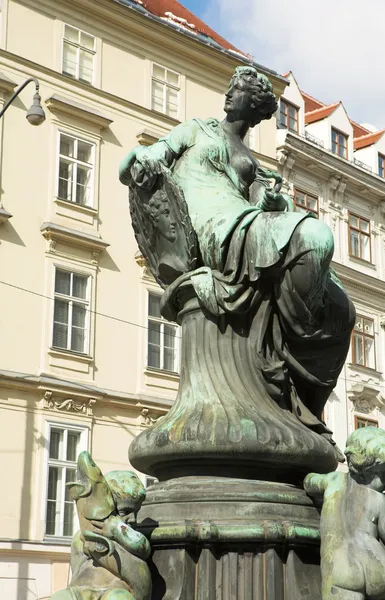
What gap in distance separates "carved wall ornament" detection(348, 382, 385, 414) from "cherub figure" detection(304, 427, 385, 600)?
76.3ft

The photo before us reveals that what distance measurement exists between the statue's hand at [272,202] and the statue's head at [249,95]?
620mm

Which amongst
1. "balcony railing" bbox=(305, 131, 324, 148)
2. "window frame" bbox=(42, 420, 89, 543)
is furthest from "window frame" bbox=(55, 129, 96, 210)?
"balcony railing" bbox=(305, 131, 324, 148)

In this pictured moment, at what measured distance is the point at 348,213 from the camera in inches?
1106

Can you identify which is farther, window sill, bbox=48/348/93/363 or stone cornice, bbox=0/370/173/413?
window sill, bbox=48/348/93/363

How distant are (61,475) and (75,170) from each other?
22.6 feet

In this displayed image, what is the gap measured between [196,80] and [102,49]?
9.64ft

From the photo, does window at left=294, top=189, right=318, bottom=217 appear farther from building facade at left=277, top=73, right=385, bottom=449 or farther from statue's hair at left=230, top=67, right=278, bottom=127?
statue's hair at left=230, top=67, right=278, bottom=127

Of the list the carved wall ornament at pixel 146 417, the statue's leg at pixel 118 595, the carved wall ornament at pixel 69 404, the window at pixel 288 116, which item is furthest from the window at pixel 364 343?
the statue's leg at pixel 118 595

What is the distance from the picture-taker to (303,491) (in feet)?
11.5

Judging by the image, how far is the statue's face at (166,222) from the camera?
3924 mm

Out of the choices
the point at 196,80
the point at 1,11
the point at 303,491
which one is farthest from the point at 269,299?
the point at 196,80

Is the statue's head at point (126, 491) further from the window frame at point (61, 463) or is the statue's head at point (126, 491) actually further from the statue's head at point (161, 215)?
the window frame at point (61, 463)

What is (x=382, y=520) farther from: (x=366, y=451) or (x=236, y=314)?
(x=236, y=314)

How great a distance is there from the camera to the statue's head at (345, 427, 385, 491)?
9.89 ft
